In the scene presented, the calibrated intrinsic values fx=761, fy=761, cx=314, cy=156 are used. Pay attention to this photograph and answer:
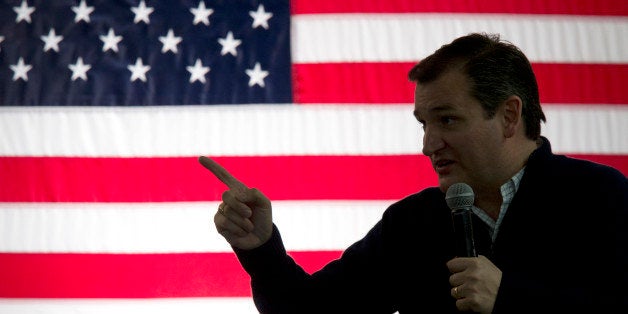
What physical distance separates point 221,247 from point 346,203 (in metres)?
0.43

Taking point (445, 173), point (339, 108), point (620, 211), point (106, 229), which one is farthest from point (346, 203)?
point (620, 211)

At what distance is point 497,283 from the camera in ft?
3.84

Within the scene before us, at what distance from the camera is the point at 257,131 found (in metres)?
2.47

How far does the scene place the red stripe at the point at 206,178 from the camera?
2471mm

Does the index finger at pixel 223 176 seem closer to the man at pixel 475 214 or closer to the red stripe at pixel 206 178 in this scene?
the man at pixel 475 214

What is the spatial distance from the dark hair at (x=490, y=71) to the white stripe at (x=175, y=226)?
100 centimetres

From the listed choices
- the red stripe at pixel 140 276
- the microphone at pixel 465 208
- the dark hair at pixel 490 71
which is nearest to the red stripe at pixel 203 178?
the red stripe at pixel 140 276

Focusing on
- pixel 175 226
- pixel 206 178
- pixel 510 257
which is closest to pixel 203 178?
pixel 206 178

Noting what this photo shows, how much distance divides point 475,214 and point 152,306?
52.9 inches

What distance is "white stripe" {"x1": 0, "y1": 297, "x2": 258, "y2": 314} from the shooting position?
8.03 ft

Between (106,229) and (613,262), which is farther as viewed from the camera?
(106,229)

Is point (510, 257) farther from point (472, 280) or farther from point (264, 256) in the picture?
point (264, 256)

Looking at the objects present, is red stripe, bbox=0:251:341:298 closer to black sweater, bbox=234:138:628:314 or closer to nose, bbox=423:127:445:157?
black sweater, bbox=234:138:628:314

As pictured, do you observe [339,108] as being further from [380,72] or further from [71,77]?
[71,77]
